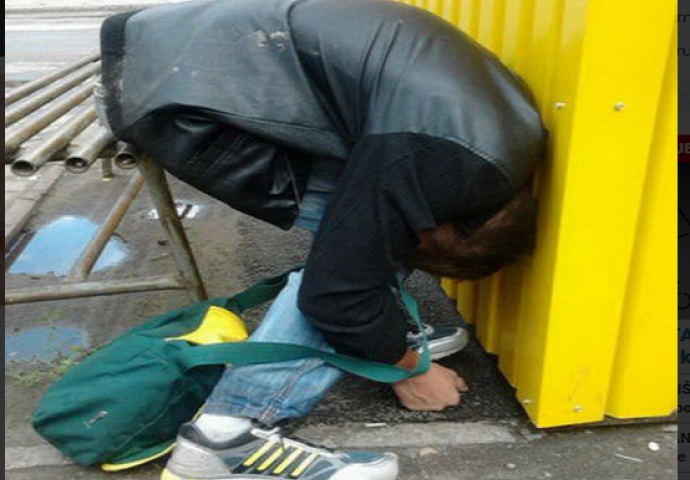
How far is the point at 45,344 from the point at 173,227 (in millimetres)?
647

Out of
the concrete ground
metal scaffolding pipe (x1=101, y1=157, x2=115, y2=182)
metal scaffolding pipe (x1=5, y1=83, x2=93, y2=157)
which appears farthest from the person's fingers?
metal scaffolding pipe (x1=101, y1=157, x2=115, y2=182)

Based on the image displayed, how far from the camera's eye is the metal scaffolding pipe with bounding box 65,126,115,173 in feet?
6.50

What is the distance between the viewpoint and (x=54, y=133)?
2182 millimetres

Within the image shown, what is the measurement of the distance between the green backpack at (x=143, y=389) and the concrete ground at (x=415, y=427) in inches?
A: 3.8

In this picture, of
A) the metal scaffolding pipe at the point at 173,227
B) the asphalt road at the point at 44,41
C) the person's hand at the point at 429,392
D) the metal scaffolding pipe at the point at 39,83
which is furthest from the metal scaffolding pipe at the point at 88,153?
the asphalt road at the point at 44,41

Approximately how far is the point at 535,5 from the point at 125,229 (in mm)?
2374

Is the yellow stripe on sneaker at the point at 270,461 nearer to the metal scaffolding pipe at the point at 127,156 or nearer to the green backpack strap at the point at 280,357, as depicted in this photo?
the green backpack strap at the point at 280,357

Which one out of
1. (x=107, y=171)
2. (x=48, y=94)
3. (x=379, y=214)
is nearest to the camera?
(x=379, y=214)

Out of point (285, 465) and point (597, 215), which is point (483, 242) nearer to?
point (597, 215)

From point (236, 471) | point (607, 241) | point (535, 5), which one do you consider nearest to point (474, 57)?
point (535, 5)

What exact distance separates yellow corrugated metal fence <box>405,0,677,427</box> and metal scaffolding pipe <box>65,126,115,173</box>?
1.16 meters

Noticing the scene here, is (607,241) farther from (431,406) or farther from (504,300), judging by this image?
(431,406)

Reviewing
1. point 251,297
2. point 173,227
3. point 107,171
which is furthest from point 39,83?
point 251,297

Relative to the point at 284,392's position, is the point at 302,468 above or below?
below
